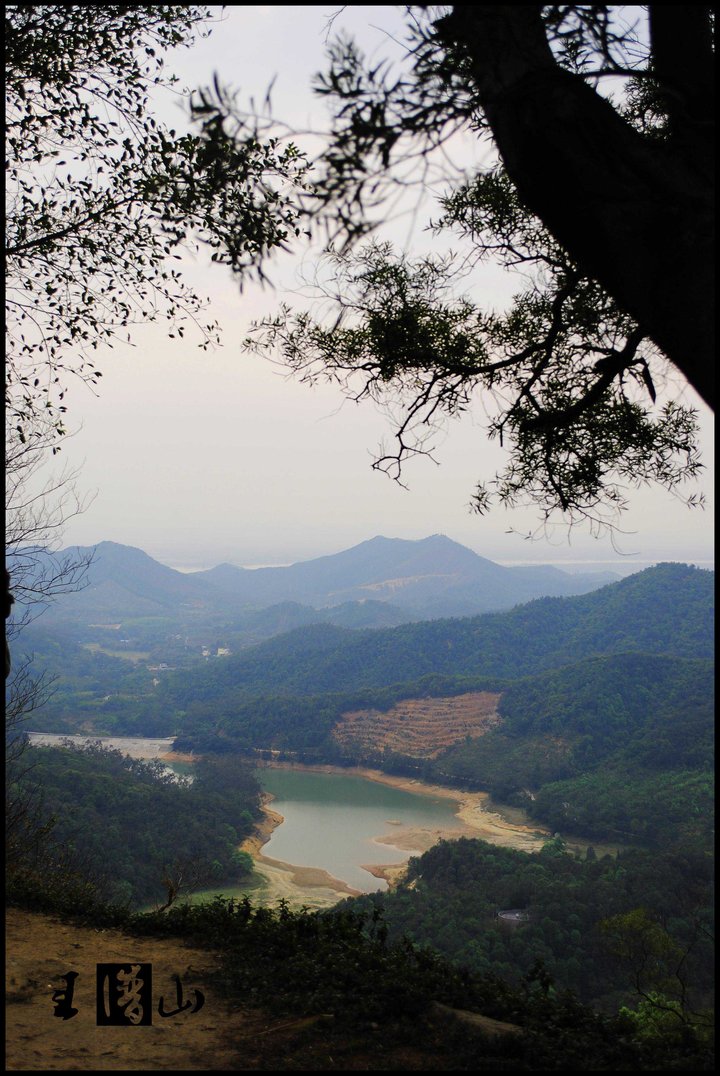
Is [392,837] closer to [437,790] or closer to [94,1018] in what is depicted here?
[437,790]

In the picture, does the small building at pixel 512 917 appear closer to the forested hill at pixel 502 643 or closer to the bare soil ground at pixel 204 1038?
the bare soil ground at pixel 204 1038

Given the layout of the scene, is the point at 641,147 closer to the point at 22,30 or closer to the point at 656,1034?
the point at 656,1034

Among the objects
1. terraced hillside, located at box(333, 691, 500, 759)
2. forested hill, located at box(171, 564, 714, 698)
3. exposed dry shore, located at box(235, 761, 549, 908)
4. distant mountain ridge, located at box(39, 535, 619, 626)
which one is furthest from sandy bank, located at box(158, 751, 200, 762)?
distant mountain ridge, located at box(39, 535, 619, 626)

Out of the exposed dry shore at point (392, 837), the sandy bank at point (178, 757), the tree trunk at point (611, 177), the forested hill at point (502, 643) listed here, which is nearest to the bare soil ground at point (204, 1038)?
the tree trunk at point (611, 177)

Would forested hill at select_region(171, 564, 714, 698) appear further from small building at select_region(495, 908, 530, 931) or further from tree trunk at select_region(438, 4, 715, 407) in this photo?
tree trunk at select_region(438, 4, 715, 407)

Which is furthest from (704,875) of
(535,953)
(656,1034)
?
(656,1034)

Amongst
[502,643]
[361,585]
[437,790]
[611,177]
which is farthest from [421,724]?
[361,585]
